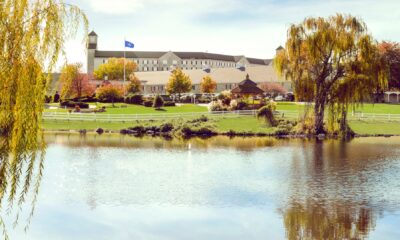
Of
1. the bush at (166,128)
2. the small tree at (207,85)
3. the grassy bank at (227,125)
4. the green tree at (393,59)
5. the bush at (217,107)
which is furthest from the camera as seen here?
the small tree at (207,85)

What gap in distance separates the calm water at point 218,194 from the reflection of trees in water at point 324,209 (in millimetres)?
36

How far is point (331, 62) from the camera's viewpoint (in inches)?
1991

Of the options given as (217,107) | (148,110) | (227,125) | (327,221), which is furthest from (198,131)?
(327,221)

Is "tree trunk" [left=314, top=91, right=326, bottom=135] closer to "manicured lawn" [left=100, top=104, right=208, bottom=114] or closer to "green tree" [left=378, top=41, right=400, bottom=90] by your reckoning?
"manicured lawn" [left=100, top=104, right=208, bottom=114]

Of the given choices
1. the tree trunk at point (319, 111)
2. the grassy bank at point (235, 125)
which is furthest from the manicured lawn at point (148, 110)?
the tree trunk at point (319, 111)

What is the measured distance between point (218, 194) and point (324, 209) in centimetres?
474

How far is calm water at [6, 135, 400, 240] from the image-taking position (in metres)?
19.3

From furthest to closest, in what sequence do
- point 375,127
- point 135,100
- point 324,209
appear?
point 135,100
point 375,127
point 324,209

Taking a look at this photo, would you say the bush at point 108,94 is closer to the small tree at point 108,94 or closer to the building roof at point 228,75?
the small tree at point 108,94

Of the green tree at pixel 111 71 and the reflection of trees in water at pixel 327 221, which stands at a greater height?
the green tree at pixel 111 71

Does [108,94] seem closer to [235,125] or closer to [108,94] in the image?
[108,94]

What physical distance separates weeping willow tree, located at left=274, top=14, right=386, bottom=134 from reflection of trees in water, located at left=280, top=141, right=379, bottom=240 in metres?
16.7

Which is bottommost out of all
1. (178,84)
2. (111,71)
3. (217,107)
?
(217,107)

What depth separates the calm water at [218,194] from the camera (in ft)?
A: 63.4
